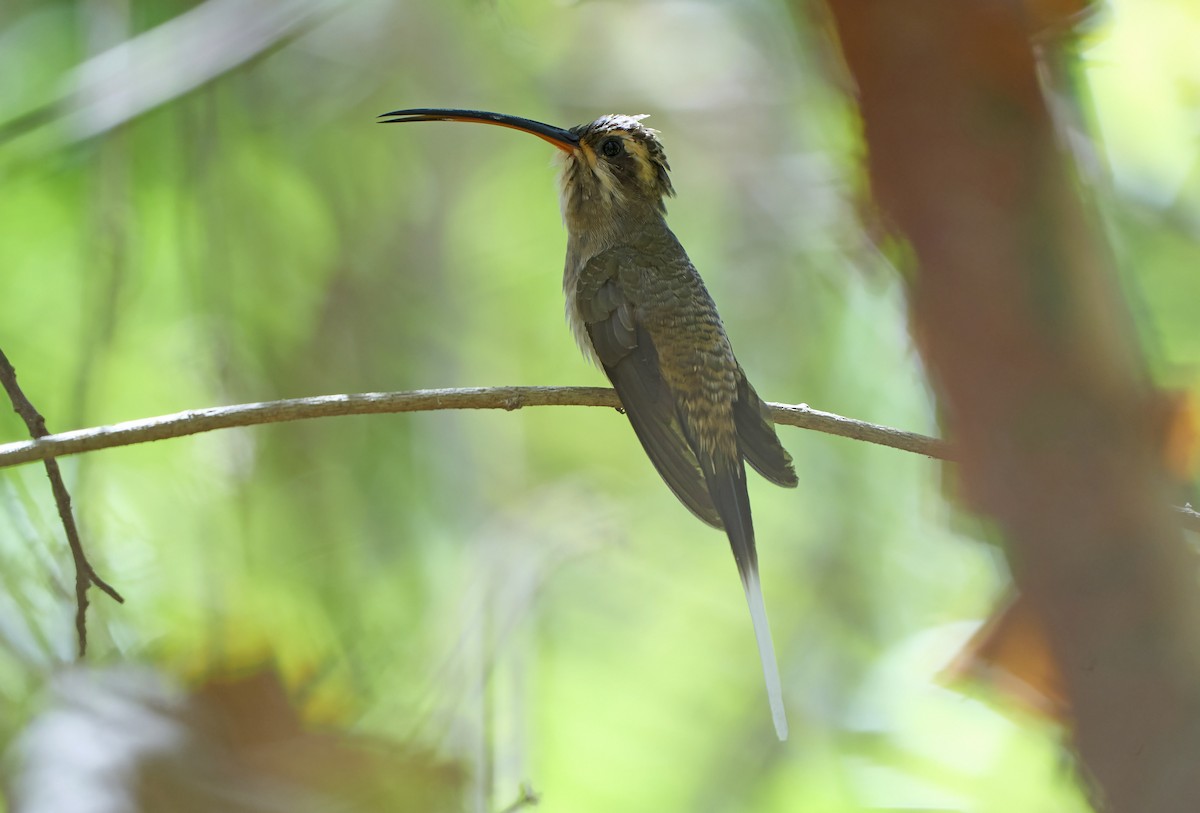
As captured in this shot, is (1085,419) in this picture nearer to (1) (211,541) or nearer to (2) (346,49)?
(1) (211,541)

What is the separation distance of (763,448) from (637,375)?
40 centimetres

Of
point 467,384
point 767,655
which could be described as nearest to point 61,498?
point 767,655

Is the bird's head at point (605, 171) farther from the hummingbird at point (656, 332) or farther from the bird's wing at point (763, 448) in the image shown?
the bird's wing at point (763, 448)

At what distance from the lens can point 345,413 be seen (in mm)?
2045

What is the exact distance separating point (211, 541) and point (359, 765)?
4.06 feet

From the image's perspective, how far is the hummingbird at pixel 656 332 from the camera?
2.67 metres

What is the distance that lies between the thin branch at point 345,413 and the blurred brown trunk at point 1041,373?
3.49 feet

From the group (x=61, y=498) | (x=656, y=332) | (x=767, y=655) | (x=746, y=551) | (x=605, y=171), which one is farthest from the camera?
(x=605, y=171)

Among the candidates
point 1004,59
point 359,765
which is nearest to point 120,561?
point 359,765

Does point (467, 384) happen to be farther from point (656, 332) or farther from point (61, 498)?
point (61, 498)

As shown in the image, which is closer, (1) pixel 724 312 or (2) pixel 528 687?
(2) pixel 528 687

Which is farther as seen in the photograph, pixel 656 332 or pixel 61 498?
pixel 656 332

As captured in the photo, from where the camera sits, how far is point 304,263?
14.0 ft

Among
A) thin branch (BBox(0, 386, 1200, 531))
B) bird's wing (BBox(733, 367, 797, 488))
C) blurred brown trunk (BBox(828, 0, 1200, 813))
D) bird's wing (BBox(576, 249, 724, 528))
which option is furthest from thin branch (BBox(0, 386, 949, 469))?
blurred brown trunk (BBox(828, 0, 1200, 813))
